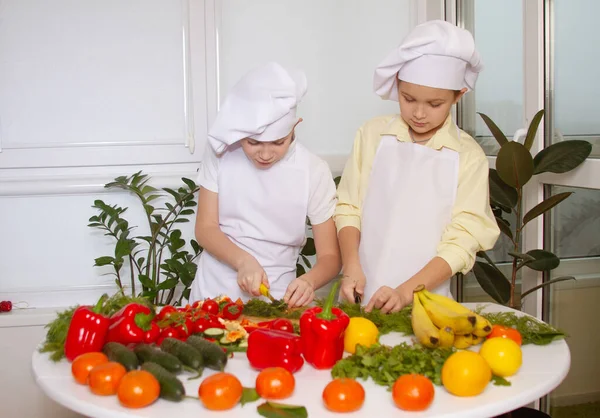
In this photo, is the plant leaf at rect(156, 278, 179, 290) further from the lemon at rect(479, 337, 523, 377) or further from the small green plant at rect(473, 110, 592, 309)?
the lemon at rect(479, 337, 523, 377)

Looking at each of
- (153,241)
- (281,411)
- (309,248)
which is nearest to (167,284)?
(153,241)

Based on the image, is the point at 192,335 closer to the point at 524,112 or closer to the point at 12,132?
the point at 524,112

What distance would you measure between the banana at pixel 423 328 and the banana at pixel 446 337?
0.04ft

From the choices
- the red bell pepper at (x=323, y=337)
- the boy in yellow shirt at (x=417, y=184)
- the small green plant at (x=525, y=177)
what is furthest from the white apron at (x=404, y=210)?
the red bell pepper at (x=323, y=337)

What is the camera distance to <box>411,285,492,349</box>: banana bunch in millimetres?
1757

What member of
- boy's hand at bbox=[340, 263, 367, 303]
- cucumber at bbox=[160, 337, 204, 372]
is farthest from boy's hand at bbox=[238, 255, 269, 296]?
cucumber at bbox=[160, 337, 204, 372]

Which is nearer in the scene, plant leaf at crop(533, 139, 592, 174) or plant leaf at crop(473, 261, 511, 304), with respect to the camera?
plant leaf at crop(533, 139, 592, 174)

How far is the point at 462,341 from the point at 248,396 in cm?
61

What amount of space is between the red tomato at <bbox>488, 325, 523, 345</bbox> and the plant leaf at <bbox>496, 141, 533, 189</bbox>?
1.10 m

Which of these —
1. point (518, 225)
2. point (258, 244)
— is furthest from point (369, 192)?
point (518, 225)

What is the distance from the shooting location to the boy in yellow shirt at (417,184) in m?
2.36

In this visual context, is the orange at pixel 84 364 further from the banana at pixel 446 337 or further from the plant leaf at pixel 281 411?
the banana at pixel 446 337

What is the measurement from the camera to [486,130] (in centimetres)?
365

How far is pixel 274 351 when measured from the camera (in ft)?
5.51
